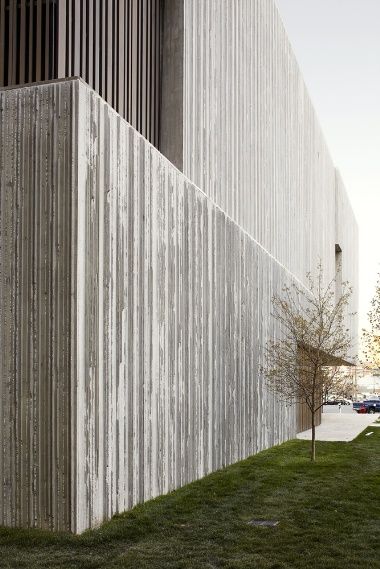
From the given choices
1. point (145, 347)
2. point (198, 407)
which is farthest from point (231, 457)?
point (145, 347)

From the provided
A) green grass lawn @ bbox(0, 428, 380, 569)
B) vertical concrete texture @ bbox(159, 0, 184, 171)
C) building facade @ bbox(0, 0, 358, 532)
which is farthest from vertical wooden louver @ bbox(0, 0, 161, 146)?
green grass lawn @ bbox(0, 428, 380, 569)

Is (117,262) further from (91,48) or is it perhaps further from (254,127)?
(254,127)

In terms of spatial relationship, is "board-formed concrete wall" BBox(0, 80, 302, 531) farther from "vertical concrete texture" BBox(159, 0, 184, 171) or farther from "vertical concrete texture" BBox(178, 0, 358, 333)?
"vertical concrete texture" BBox(178, 0, 358, 333)

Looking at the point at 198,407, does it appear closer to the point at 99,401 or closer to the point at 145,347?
the point at 145,347

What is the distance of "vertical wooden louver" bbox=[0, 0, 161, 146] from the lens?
10445mm

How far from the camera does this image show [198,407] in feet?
44.2

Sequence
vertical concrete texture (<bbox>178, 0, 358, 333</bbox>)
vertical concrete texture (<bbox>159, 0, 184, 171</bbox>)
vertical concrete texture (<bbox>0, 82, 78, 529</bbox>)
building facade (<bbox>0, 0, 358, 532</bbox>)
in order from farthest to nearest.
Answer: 1. vertical concrete texture (<bbox>178, 0, 358, 333</bbox>)
2. vertical concrete texture (<bbox>159, 0, 184, 171</bbox>)
3. building facade (<bbox>0, 0, 358, 532</bbox>)
4. vertical concrete texture (<bbox>0, 82, 78, 529</bbox>)

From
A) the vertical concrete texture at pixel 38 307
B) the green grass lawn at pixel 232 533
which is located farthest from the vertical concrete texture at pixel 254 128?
the green grass lawn at pixel 232 533

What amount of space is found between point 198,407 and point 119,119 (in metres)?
5.55

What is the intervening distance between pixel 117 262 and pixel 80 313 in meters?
1.19

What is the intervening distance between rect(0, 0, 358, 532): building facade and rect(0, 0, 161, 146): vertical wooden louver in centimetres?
3

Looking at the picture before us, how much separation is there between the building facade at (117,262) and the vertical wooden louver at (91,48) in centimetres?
3

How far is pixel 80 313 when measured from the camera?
892 cm

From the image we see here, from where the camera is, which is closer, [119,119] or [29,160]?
[29,160]
